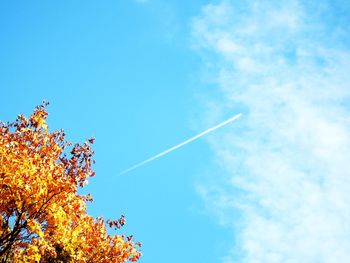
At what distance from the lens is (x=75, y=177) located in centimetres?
3209

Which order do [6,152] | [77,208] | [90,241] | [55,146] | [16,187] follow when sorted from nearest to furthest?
[16,187] < [6,152] < [77,208] < [90,241] < [55,146]

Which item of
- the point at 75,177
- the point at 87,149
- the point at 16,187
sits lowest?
the point at 16,187

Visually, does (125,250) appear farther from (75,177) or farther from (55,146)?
(55,146)

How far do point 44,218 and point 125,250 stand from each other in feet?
27.7

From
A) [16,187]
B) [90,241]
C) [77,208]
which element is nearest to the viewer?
[16,187]

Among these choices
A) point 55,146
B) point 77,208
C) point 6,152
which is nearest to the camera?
point 6,152

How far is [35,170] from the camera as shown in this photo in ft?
76.0

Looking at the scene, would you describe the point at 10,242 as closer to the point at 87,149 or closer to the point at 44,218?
the point at 44,218

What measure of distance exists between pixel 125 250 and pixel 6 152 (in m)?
11.2

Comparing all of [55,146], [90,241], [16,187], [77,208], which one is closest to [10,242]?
[16,187]

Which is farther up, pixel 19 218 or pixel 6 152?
pixel 6 152

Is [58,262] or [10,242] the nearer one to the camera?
[10,242]

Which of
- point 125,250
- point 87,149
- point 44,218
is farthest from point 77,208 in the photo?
point 87,149

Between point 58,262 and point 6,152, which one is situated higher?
point 6,152
